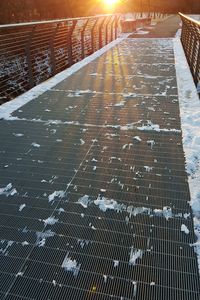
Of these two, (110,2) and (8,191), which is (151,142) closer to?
(8,191)

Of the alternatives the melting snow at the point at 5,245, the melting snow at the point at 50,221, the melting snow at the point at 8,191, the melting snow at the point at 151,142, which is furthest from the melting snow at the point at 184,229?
the melting snow at the point at 151,142

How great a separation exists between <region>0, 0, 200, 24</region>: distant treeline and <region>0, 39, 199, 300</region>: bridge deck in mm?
25016

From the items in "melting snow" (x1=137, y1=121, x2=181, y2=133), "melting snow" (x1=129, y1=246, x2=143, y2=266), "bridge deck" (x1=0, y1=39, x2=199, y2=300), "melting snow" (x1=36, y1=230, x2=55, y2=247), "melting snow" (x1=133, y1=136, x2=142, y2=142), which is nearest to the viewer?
"bridge deck" (x1=0, y1=39, x2=199, y2=300)

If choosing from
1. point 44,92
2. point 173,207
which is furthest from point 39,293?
point 44,92

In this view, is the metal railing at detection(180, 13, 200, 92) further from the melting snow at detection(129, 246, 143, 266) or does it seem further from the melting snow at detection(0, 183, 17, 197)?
the melting snow at detection(129, 246, 143, 266)

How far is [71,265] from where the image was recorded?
2521 mm

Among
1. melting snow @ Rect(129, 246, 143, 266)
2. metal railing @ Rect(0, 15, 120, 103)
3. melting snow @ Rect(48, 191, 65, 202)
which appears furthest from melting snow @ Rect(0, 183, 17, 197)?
metal railing @ Rect(0, 15, 120, 103)

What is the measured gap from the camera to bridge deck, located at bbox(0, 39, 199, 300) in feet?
7.91

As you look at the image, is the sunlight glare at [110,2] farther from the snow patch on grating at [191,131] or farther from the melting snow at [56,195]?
the melting snow at [56,195]

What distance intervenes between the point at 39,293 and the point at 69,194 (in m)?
1.21

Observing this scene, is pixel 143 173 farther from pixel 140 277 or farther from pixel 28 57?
pixel 28 57

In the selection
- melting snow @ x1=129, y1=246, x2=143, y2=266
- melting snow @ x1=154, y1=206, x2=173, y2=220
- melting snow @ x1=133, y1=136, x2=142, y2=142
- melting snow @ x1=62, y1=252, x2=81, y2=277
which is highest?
melting snow @ x1=62, y1=252, x2=81, y2=277

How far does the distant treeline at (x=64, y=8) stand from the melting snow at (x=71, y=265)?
27.6 meters

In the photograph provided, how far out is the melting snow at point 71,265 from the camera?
2.48 meters
